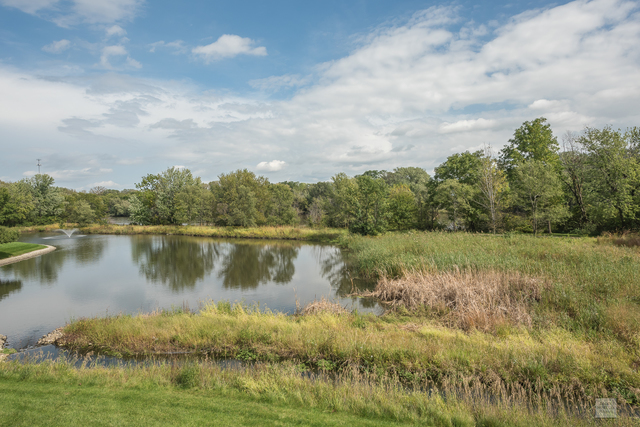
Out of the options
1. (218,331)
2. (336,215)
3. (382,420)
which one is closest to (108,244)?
(336,215)

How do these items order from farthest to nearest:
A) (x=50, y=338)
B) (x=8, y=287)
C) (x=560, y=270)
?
(x=8, y=287) → (x=560, y=270) → (x=50, y=338)

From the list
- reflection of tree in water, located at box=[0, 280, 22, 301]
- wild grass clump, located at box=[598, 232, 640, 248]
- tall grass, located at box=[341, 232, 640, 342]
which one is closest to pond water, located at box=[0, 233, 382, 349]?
reflection of tree in water, located at box=[0, 280, 22, 301]

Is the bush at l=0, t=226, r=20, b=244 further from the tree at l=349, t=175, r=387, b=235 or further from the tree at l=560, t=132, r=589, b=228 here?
the tree at l=560, t=132, r=589, b=228

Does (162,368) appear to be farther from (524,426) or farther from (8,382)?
(524,426)

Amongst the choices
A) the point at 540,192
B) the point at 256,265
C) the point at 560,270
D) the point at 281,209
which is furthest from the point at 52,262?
the point at 540,192

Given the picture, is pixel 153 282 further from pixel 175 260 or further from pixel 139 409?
pixel 139 409

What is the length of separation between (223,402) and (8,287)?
18.3 metres

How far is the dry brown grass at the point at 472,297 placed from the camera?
1001 centimetres

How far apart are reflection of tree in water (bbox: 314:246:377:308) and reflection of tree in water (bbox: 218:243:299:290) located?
7.81 ft

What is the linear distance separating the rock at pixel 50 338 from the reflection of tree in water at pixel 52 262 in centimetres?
990

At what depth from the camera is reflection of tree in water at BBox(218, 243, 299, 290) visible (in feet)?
62.1

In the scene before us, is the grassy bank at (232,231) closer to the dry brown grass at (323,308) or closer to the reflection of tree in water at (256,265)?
the reflection of tree in water at (256,265)

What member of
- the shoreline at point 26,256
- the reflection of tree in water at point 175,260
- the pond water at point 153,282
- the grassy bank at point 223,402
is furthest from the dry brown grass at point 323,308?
the shoreline at point 26,256

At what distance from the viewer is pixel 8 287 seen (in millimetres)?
16562
